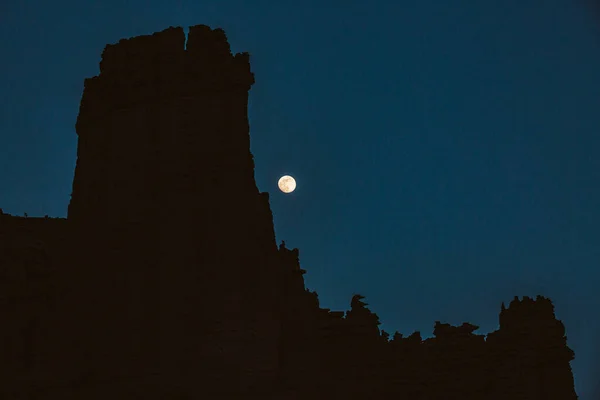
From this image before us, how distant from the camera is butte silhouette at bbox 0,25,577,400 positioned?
140ft

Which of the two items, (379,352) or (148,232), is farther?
(379,352)

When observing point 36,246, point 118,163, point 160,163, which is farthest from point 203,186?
point 36,246

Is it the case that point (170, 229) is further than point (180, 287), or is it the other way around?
point (170, 229)

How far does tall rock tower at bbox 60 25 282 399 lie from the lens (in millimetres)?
42875

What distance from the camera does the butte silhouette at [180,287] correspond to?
42812 millimetres

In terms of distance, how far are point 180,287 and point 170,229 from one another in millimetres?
4236

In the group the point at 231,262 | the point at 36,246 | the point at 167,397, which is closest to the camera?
the point at 167,397

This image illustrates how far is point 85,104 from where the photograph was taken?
171 ft

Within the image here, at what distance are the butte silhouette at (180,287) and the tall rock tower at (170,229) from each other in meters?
0.10

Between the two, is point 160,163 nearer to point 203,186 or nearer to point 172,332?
point 203,186

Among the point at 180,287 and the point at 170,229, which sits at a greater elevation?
the point at 170,229

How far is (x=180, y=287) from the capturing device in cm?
4434

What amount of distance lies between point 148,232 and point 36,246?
915 centimetres

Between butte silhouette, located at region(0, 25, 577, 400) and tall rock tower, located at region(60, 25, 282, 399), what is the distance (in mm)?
100
